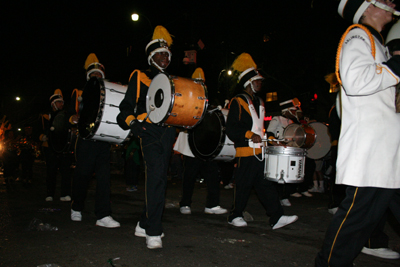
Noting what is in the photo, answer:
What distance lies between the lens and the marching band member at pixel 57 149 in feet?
21.1

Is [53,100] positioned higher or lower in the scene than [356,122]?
higher

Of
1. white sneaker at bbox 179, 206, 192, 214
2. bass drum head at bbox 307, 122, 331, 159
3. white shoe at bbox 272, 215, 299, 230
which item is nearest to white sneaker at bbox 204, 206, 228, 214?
white sneaker at bbox 179, 206, 192, 214

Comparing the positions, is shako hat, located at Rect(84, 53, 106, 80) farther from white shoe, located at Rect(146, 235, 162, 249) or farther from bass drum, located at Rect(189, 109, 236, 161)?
white shoe, located at Rect(146, 235, 162, 249)

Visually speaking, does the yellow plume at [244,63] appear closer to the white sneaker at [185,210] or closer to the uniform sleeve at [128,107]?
the uniform sleeve at [128,107]

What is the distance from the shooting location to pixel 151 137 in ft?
12.4

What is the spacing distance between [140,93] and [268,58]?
47.1ft

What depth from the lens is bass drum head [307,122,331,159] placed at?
7773 millimetres

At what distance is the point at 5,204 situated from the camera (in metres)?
6.10

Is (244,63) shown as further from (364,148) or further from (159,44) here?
(364,148)

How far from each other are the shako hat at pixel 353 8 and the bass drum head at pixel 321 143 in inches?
219

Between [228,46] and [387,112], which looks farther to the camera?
[228,46]

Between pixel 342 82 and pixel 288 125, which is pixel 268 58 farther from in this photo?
pixel 342 82

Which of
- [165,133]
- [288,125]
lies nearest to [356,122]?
[165,133]

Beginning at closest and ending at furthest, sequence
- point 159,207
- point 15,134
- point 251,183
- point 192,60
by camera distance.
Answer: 1. point 159,207
2. point 251,183
3. point 15,134
4. point 192,60
